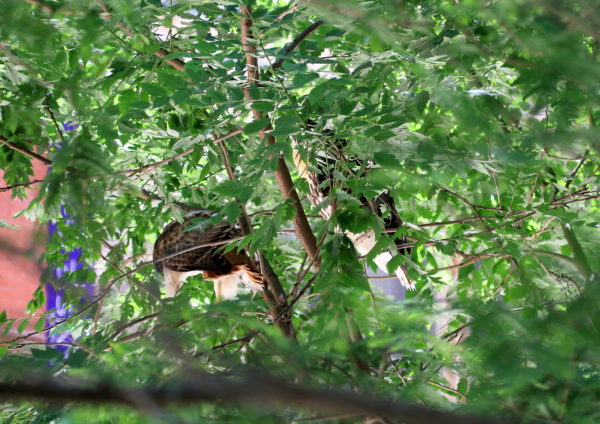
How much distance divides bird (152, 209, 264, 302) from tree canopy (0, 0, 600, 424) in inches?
1.6

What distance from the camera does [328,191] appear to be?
43.7 inches

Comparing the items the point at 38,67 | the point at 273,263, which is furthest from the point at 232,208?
the point at 273,263

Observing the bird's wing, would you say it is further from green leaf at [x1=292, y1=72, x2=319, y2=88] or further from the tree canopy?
green leaf at [x1=292, y1=72, x2=319, y2=88]

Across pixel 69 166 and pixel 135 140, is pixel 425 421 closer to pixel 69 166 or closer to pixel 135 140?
pixel 69 166

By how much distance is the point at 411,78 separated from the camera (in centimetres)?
109

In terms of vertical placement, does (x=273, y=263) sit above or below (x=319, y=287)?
below

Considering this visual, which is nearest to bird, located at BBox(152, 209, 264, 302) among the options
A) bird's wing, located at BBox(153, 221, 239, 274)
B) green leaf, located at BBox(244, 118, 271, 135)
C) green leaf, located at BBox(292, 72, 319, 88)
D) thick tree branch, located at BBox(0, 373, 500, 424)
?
bird's wing, located at BBox(153, 221, 239, 274)

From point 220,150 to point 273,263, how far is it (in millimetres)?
531

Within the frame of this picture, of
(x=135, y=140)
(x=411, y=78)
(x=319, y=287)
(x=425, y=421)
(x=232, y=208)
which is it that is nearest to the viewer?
(x=425, y=421)

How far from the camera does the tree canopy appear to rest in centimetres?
38

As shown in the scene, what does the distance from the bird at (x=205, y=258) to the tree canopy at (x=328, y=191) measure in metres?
0.04

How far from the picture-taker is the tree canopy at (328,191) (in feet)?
1.24

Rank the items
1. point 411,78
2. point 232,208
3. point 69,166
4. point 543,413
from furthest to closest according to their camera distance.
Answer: point 411,78
point 232,208
point 69,166
point 543,413

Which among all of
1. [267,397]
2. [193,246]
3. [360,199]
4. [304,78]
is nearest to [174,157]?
[193,246]
